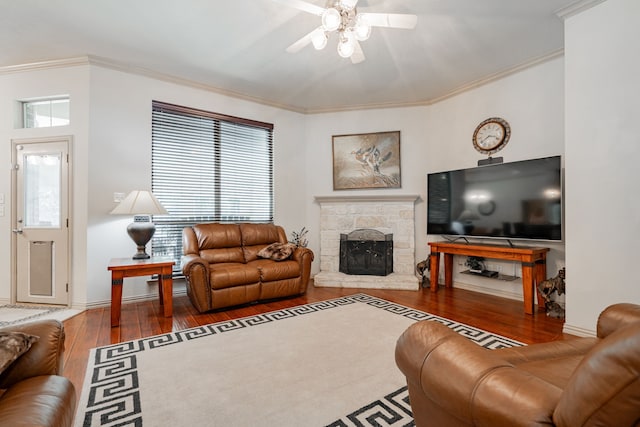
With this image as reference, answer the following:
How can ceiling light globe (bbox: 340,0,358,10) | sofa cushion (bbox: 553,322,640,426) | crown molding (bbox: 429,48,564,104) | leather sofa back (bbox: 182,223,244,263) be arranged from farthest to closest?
1. leather sofa back (bbox: 182,223,244,263)
2. crown molding (bbox: 429,48,564,104)
3. ceiling light globe (bbox: 340,0,358,10)
4. sofa cushion (bbox: 553,322,640,426)

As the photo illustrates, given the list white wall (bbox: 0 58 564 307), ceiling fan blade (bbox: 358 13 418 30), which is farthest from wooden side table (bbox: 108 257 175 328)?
ceiling fan blade (bbox: 358 13 418 30)

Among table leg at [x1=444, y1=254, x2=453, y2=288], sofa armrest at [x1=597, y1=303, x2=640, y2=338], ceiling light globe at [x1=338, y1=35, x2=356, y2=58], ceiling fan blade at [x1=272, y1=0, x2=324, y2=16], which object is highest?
ceiling fan blade at [x1=272, y1=0, x2=324, y2=16]

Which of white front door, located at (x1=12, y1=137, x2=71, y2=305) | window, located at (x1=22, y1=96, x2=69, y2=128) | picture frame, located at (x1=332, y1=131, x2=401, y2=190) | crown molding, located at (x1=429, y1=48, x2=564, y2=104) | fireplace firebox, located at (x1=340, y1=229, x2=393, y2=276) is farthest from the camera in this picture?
picture frame, located at (x1=332, y1=131, x2=401, y2=190)

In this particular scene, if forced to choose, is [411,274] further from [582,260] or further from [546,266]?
[582,260]

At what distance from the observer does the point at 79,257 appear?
3.79 meters

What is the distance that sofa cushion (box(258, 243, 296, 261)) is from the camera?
14.0 ft

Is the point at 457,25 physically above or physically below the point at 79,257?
above

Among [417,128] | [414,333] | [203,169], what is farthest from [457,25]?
[203,169]

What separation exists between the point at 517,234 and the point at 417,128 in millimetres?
2365

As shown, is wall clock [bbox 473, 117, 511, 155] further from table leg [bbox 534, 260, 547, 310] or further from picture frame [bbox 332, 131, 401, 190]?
table leg [bbox 534, 260, 547, 310]

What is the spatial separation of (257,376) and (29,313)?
10.5 ft

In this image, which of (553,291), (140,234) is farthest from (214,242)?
(553,291)

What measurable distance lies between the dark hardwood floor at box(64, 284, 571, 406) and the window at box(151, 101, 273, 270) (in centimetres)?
99

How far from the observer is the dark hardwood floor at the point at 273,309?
2.80 m
